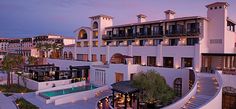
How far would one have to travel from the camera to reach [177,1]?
153 feet

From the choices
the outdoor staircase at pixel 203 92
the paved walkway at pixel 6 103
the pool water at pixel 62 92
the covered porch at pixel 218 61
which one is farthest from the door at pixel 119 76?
the paved walkway at pixel 6 103

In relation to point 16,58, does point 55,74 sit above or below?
below

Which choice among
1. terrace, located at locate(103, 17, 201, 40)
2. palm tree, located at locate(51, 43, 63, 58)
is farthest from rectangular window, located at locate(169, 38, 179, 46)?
palm tree, located at locate(51, 43, 63, 58)

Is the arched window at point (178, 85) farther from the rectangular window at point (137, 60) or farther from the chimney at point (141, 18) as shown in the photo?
the chimney at point (141, 18)

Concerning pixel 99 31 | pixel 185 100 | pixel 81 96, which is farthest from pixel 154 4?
pixel 185 100

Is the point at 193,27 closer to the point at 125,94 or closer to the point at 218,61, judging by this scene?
the point at 218,61

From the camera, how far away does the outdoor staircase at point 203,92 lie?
17922 mm

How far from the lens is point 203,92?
19812mm

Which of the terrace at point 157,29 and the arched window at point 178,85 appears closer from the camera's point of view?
the arched window at point 178,85

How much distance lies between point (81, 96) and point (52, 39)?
64166 mm

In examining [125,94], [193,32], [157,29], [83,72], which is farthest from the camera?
[83,72]

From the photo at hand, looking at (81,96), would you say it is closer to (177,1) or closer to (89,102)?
(89,102)

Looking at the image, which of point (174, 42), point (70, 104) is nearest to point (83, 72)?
point (70, 104)

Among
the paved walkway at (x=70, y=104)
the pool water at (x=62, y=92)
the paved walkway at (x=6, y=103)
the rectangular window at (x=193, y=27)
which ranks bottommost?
the paved walkway at (x=70, y=104)
